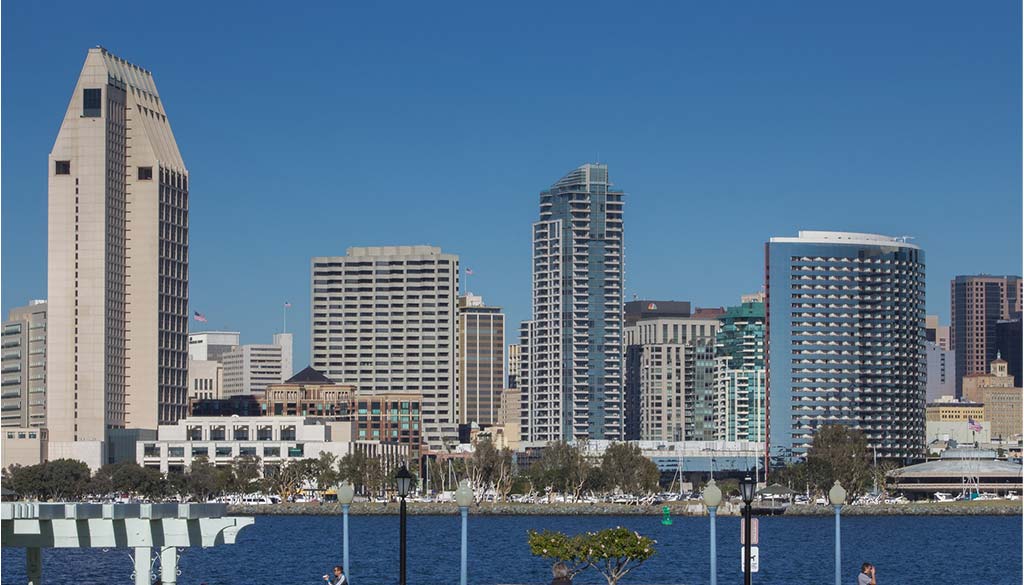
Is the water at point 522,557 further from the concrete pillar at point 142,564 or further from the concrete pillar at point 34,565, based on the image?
the concrete pillar at point 142,564

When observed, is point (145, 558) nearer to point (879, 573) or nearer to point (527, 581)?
point (527, 581)

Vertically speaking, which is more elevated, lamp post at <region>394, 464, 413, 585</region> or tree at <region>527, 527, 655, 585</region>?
lamp post at <region>394, 464, 413, 585</region>

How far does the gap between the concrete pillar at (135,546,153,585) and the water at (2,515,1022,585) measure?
1679 inches

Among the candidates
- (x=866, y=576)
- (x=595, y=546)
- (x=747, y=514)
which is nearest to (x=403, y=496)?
(x=747, y=514)

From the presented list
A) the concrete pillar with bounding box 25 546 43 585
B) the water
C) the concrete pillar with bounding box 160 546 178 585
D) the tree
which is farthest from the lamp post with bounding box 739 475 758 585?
the water

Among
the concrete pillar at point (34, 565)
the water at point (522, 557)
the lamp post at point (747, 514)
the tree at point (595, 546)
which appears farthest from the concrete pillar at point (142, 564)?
the water at point (522, 557)

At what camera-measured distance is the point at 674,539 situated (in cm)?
15562

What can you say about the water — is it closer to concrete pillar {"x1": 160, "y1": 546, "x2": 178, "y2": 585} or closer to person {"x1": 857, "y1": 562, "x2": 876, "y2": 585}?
person {"x1": 857, "y1": 562, "x2": 876, "y2": 585}

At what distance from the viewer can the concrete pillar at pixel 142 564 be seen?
45.6m

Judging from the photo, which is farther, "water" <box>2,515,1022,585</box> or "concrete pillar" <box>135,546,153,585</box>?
"water" <box>2,515,1022,585</box>

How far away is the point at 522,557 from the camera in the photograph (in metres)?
122

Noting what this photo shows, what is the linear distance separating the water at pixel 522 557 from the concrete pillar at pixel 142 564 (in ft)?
140

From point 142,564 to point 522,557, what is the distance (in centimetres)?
7766

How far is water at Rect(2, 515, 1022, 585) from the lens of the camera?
10044 centimetres
